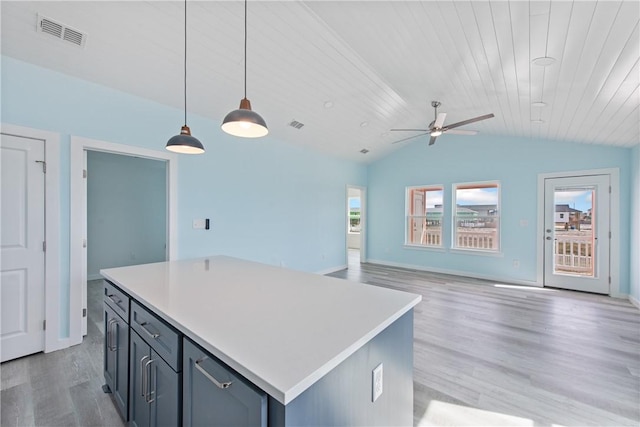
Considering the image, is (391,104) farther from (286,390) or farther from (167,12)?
(286,390)

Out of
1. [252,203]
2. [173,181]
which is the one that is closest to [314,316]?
[173,181]

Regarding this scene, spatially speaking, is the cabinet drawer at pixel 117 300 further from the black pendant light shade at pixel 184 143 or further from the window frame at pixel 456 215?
the window frame at pixel 456 215

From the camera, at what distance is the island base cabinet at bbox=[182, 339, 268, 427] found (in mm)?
786

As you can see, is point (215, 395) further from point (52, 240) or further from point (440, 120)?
point (440, 120)

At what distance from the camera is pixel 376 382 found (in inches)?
45.7

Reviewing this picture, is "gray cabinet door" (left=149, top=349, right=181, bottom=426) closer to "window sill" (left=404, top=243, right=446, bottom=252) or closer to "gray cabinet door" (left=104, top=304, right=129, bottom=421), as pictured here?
"gray cabinet door" (left=104, top=304, right=129, bottom=421)

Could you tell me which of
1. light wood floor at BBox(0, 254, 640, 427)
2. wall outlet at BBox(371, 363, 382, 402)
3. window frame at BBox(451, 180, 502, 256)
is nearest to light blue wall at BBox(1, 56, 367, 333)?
light wood floor at BBox(0, 254, 640, 427)

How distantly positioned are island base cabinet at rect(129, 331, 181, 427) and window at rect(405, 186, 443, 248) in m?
6.04

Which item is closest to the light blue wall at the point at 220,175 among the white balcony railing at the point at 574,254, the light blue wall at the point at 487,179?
the light blue wall at the point at 487,179

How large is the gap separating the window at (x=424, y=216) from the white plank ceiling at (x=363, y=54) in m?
2.67

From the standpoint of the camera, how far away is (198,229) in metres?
3.71

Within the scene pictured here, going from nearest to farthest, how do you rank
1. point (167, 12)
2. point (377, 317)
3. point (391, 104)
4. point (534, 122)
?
point (377, 317)
point (167, 12)
point (534, 122)
point (391, 104)

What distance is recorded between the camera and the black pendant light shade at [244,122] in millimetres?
1482

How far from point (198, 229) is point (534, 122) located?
5.09 meters
